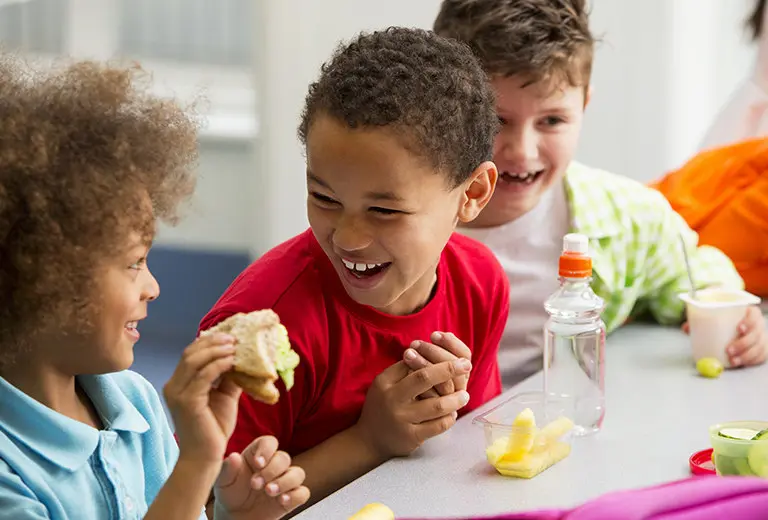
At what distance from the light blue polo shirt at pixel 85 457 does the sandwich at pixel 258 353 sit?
15 cm

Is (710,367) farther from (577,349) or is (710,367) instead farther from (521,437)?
(521,437)

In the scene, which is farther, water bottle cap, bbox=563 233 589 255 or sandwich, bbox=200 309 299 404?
water bottle cap, bbox=563 233 589 255

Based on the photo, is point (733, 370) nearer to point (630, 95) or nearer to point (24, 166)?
point (24, 166)

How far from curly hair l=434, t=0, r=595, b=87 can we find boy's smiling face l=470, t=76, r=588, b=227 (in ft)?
0.06

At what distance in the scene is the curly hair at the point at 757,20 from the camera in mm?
2637

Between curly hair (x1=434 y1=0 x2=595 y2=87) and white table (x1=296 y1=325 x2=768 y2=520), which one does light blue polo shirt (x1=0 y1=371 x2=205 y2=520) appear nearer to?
white table (x1=296 y1=325 x2=768 y2=520)

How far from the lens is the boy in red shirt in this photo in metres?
1.15

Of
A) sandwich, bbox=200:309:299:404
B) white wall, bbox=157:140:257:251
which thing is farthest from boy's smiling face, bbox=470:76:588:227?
white wall, bbox=157:140:257:251

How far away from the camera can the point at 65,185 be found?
0.88 m

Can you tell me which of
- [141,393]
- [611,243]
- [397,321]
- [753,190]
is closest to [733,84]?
[753,190]

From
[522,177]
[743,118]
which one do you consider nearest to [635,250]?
[522,177]

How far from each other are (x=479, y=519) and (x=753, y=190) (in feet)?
4.29

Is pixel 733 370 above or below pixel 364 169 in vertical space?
below

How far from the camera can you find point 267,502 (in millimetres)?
1021
